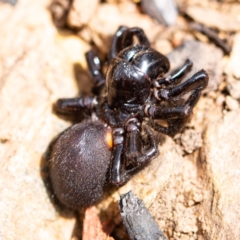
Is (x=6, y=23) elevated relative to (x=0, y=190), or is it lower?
elevated

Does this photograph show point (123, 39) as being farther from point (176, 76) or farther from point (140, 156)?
point (140, 156)

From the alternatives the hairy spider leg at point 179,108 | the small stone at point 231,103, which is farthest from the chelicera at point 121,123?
the small stone at point 231,103

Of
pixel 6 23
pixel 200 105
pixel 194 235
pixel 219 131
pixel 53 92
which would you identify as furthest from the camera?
pixel 6 23

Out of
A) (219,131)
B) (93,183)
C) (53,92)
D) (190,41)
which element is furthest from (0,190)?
(190,41)

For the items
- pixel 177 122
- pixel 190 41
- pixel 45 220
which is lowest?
pixel 45 220

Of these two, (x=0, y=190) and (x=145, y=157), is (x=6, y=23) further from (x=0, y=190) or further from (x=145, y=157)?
(x=145, y=157)

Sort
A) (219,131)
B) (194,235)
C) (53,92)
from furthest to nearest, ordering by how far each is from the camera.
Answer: (53,92) → (219,131) → (194,235)

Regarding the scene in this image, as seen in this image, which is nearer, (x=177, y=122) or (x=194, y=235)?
(x=194, y=235)

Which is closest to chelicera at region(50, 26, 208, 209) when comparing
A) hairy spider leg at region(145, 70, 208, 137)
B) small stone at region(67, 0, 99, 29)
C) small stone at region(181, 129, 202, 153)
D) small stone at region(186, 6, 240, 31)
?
hairy spider leg at region(145, 70, 208, 137)
